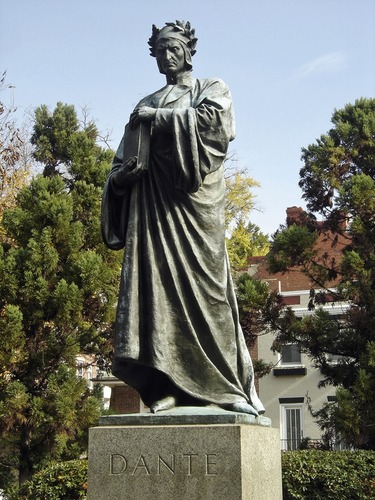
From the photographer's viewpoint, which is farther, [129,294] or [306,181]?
[306,181]

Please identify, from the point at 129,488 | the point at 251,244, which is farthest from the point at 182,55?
the point at 251,244

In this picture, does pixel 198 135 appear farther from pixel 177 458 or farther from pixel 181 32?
pixel 177 458

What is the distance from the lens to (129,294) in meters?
5.98

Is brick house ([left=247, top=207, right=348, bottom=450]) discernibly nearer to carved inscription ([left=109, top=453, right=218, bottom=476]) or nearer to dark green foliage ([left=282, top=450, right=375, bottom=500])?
dark green foliage ([left=282, top=450, right=375, bottom=500])

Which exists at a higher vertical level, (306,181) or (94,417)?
(306,181)

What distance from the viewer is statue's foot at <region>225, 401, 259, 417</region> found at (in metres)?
5.65

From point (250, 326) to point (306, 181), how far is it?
14.9 ft

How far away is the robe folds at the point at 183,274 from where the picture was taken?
5.85 metres

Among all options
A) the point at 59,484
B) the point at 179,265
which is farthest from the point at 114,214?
the point at 59,484

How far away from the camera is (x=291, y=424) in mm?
30531

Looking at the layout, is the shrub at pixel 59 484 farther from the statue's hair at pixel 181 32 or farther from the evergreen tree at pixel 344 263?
the statue's hair at pixel 181 32

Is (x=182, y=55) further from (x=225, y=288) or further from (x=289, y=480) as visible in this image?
(x=289, y=480)

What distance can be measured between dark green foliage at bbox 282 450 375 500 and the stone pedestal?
9.99 meters

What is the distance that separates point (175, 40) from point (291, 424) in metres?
25.7
